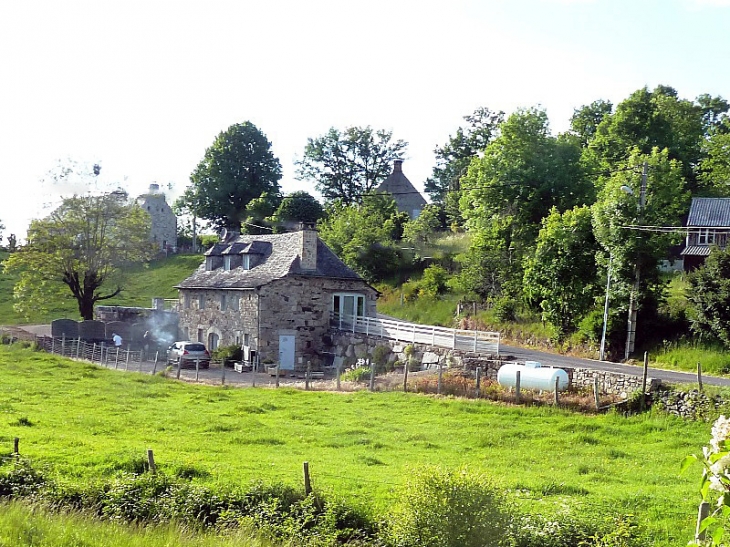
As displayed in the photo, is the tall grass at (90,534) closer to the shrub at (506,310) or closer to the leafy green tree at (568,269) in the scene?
the leafy green tree at (568,269)

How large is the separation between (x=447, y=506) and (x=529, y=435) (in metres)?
10.9

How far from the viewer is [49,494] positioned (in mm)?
13977

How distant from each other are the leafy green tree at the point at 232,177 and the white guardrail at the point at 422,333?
4361cm

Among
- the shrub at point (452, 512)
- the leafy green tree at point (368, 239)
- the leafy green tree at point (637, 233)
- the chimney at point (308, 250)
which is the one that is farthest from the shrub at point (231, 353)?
the shrub at point (452, 512)

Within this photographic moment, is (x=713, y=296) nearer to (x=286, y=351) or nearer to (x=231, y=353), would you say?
(x=286, y=351)

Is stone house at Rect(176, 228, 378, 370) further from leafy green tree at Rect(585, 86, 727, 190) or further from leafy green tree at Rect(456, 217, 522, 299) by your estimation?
leafy green tree at Rect(585, 86, 727, 190)

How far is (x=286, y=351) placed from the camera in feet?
127

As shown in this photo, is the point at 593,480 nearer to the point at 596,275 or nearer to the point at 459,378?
the point at 459,378

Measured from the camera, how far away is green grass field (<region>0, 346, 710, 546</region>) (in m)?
14.0

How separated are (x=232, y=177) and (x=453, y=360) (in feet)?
184

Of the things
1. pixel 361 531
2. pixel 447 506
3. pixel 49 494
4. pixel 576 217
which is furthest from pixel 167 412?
pixel 576 217

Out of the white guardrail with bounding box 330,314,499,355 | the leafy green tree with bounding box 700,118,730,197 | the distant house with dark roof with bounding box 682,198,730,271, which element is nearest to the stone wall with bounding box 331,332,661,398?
the white guardrail with bounding box 330,314,499,355

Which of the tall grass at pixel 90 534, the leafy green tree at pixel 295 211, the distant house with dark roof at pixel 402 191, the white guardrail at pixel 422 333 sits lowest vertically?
the tall grass at pixel 90 534

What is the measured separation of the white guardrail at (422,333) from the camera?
3055 cm
